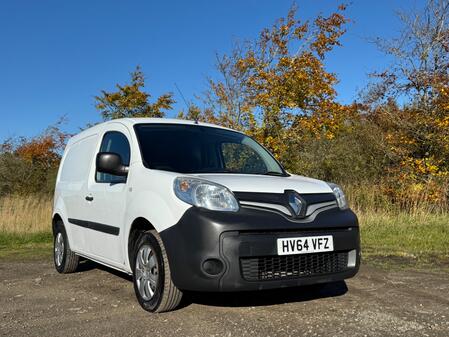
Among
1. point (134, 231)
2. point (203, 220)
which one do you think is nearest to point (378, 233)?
point (134, 231)

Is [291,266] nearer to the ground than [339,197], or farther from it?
nearer to the ground

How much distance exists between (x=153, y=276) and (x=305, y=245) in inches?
51.2

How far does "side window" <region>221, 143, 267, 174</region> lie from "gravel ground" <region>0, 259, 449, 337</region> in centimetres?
126

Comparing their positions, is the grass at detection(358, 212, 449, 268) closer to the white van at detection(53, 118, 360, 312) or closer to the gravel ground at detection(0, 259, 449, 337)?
the gravel ground at detection(0, 259, 449, 337)

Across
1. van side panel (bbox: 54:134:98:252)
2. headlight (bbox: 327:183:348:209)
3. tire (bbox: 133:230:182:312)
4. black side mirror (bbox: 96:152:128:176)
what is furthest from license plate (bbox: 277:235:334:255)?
van side panel (bbox: 54:134:98:252)

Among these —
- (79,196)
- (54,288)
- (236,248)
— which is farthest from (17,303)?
(236,248)

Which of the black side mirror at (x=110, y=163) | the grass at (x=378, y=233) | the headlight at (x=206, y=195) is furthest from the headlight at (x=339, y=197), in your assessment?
the grass at (x=378, y=233)

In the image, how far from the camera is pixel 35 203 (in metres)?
13.3

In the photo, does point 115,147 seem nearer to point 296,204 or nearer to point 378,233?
point 296,204

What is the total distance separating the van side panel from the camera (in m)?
5.55

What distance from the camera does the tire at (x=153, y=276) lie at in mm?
3846

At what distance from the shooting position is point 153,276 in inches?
158

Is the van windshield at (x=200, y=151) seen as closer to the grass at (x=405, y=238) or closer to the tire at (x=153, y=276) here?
the tire at (x=153, y=276)

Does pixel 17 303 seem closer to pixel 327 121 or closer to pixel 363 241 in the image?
pixel 363 241
